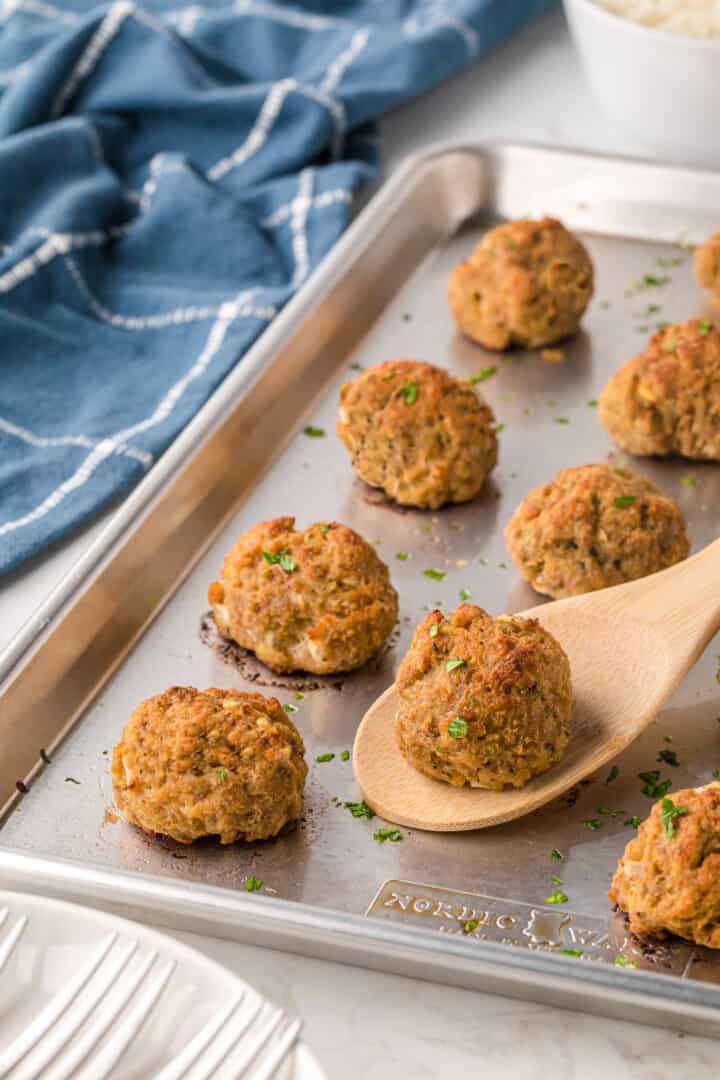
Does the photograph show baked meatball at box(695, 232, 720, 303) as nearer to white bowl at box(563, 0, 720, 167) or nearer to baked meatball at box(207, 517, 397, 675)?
white bowl at box(563, 0, 720, 167)

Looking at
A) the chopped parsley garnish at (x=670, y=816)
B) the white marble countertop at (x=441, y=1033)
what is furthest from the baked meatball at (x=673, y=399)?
the white marble countertop at (x=441, y=1033)

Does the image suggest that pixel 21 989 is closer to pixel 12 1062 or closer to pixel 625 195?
pixel 12 1062

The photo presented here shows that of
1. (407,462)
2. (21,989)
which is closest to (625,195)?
(407,462)

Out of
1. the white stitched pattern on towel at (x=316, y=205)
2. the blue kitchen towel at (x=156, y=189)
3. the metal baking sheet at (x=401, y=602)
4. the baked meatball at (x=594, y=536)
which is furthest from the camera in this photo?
the white stitched pattern on towel at (x=316, y=205)

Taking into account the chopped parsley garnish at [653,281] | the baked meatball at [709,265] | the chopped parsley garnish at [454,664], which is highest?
the chopped parsley garnish at [454,664]

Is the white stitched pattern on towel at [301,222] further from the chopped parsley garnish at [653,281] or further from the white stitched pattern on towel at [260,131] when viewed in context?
the chopped parsley garnish at [653,281]

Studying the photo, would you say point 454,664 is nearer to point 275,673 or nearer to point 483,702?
point 483,702
